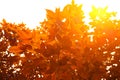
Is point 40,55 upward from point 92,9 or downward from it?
downward

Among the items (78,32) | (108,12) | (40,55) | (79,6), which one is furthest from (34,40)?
(108,12)

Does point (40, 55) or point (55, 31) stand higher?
point (55, 31)

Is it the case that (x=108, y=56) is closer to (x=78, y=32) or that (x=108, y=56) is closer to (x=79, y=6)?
(x=78, y=32)

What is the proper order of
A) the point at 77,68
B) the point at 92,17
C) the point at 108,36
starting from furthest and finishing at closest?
the point at 92,17
the point at 108,36
the point at 77,68

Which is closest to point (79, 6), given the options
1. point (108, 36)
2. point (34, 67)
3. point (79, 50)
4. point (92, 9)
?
point (92, 9)

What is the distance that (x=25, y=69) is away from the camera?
19.8 ft

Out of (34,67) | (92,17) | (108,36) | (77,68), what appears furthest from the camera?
(92,17)

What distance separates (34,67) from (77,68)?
41.3 inches

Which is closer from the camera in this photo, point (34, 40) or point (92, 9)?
Result: point (34, 40)

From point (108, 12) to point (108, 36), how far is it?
919mm

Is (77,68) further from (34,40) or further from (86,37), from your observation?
(34,40)

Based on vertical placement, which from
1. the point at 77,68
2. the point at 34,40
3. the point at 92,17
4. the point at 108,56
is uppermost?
the point at 92,17

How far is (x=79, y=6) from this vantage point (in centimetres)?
691

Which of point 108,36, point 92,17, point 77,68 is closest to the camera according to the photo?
point 77,68
